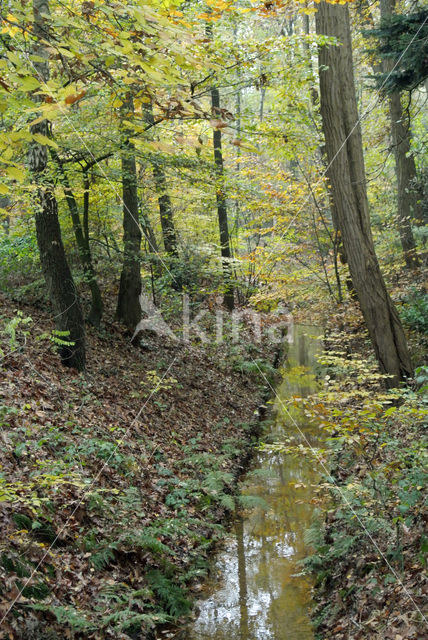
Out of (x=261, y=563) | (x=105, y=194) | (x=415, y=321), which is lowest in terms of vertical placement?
(x=261, y=563)

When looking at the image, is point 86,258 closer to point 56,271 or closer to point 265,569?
point 56,271

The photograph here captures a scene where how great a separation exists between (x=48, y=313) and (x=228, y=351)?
16.7 ft

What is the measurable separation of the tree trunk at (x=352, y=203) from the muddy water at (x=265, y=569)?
1967mm

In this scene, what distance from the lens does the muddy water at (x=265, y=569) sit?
4.94 metres

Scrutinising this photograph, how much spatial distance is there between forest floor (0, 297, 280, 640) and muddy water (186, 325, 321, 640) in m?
0.28

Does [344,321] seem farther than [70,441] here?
Yes

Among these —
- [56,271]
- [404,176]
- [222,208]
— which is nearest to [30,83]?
[56,271]

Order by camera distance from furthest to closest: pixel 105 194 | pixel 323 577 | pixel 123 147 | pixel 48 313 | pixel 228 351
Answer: pixel 228 351
pixel 105 194
pixel 48 313
pixel 123 147
pixel 323 577

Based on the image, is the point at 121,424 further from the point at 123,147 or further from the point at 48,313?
the point at 123,147

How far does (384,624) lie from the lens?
12.1 ft

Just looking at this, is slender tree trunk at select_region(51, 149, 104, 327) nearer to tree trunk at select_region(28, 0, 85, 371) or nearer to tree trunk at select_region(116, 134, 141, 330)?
tree trunk at select_region(116, 134, 141, 330)

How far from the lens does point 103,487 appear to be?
571 centimetres

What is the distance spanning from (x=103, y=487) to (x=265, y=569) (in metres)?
2.16

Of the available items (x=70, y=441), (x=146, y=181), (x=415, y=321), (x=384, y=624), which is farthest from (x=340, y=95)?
(x=384, y=624)
